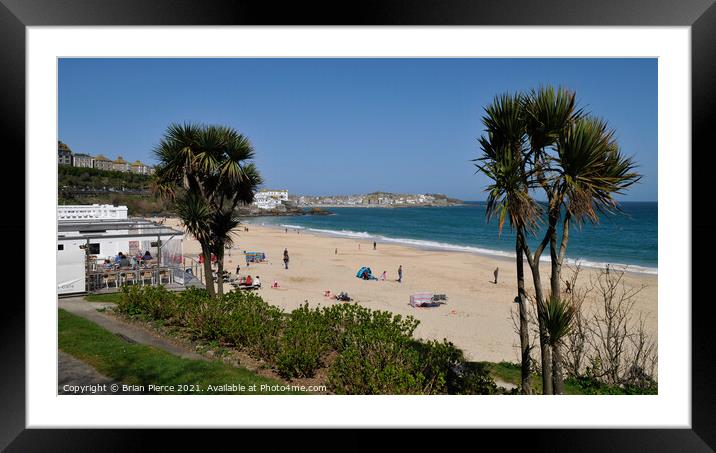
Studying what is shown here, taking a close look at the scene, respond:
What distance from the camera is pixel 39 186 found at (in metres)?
3.15

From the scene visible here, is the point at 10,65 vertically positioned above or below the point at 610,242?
above

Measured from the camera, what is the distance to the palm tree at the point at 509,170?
10.5 ft

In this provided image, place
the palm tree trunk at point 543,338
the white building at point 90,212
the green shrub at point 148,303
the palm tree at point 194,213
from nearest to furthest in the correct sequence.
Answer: the palm tree trunk at point 543,338 < the green shrub at point 148,303 < the palm tree at point 194,213 < the white building at point 90,212

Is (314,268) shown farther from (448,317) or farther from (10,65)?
(10,65)

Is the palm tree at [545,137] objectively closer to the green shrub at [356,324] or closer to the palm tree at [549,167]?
the palm tree at [549,167]

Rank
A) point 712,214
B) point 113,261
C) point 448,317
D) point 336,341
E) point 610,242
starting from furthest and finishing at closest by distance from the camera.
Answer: point 610,242 < point 448,317 < point 113,261 < point 336,341 < point 712,214

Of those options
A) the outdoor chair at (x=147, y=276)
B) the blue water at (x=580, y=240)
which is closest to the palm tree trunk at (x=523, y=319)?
the outdoor chair at (x=147, y=276)

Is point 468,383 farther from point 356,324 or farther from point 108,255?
point 108,255

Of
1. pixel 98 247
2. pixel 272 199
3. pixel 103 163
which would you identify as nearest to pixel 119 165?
pixel 103 163

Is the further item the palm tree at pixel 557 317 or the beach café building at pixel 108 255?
the beach café building at pixel 108 255

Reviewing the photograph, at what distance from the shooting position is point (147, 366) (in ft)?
13.1

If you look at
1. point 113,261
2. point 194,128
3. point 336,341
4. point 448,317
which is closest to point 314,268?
point 448,317
